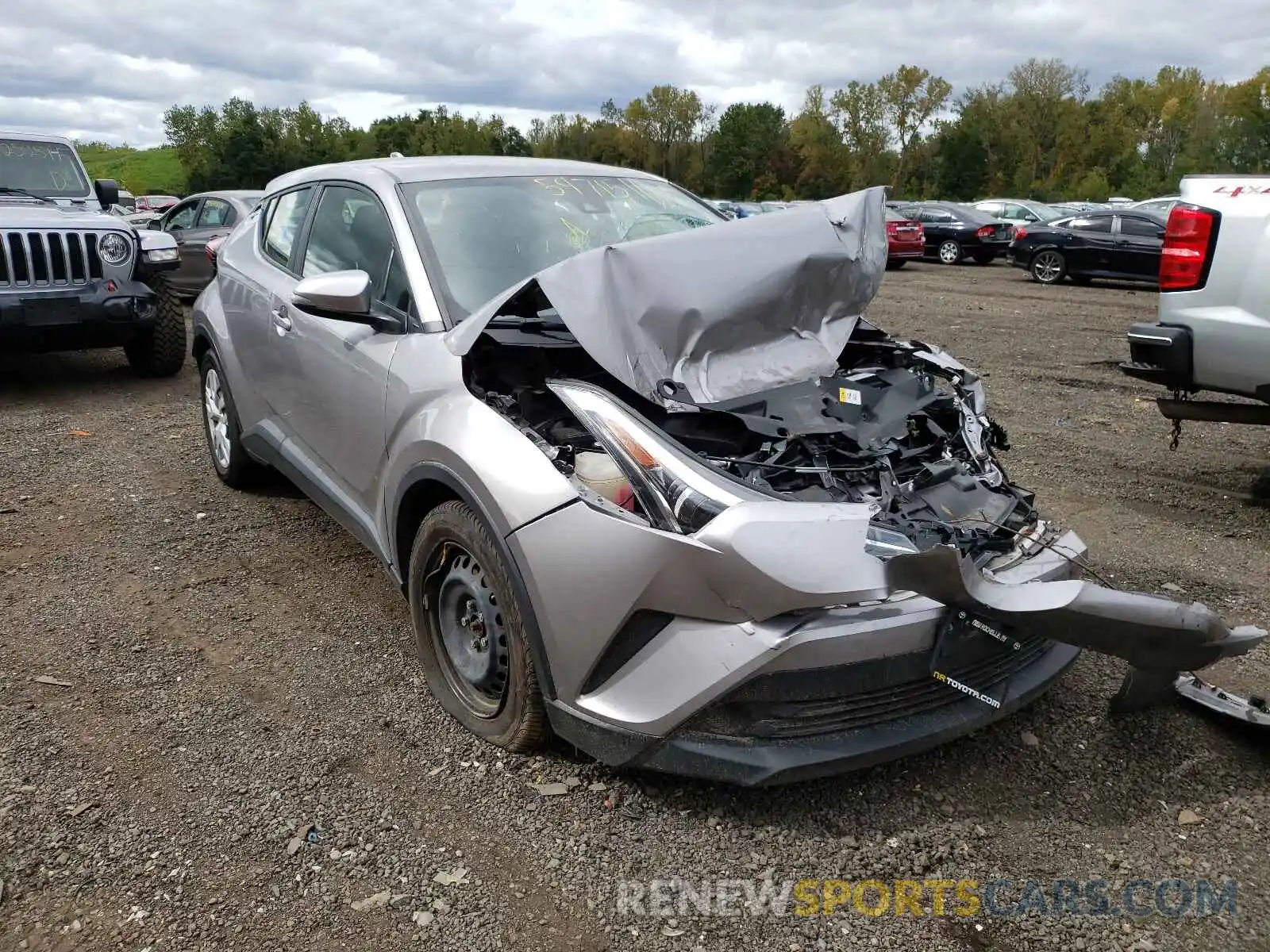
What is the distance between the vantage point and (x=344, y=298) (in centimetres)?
307

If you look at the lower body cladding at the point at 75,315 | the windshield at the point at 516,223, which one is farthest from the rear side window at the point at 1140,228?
the lower body cladding at the point at 75,315

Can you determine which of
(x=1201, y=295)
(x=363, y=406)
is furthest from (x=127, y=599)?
(x=1201, y=295)

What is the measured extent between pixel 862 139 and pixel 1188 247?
250 ft

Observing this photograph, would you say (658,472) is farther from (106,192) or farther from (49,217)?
(106,192)

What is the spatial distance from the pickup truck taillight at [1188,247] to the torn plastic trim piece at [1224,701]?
7.09 feet

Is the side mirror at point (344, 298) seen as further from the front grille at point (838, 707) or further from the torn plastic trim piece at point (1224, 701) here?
the torn plastic trim piece at point (1224, 701)

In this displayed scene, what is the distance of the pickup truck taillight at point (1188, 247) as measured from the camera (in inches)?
172

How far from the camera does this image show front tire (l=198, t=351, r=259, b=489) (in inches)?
189

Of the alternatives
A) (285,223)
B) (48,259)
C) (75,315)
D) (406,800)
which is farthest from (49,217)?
(406,800)

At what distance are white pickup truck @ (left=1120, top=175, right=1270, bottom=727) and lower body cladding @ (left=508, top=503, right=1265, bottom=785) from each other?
2.52 m

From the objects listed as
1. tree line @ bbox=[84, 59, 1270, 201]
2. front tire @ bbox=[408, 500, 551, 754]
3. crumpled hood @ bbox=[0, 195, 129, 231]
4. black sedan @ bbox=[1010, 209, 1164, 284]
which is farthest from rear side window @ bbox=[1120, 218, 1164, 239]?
tree line @ bbox=[84, 59, 1270, 201]

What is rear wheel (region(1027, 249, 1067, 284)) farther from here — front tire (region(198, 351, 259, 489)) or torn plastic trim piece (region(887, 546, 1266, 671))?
torn plastic trim piece (region(887, 546, 1266, 671))

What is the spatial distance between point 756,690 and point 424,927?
951 mm

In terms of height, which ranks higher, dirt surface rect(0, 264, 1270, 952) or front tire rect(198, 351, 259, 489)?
front tire rect(198, 351, 259, 489)
